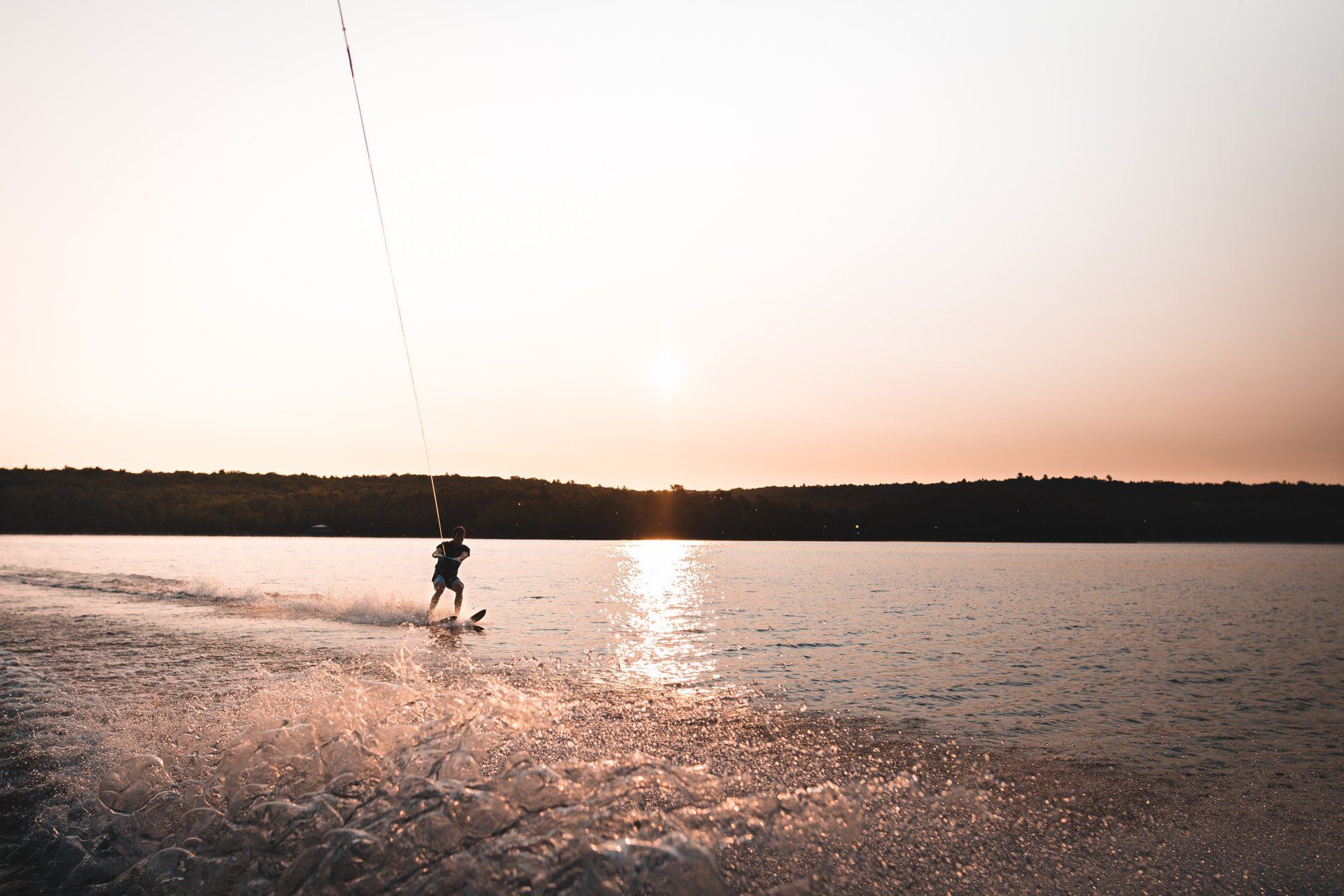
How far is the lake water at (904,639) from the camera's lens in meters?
9.93

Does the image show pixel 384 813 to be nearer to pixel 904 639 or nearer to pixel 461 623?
pixel 461 623

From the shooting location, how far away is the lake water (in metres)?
9.93

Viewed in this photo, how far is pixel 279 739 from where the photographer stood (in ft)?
23.1

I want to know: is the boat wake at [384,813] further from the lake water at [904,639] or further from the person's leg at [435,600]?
the person's leg at [435,600]

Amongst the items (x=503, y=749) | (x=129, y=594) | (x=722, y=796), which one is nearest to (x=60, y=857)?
(x=503, y=749)

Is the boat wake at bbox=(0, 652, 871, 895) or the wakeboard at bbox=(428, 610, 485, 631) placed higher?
the boat wake at bbox=(0, 652, 871, 895)

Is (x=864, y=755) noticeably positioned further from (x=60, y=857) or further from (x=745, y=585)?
(x=745, y=585)

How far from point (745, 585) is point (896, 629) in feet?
52.5

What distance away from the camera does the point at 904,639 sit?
59.8ft

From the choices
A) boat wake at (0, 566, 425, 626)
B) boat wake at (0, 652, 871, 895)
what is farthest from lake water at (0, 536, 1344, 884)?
boat wake at (0, 652, 871, 895)

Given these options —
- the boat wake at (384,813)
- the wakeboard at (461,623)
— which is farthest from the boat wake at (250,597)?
the boat wake at (384,813)

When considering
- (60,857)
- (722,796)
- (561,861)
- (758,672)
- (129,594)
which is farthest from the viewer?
(129,594)

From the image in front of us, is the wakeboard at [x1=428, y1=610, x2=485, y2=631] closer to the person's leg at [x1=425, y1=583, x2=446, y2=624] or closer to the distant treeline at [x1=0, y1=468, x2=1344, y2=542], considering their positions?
the person's leg at [x1=425, y1=583, x2=446, y2=624]

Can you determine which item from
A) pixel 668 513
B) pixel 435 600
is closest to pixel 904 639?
pixel 435 600
